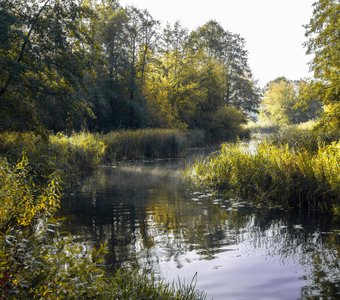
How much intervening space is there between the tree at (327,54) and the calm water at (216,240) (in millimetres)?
14431

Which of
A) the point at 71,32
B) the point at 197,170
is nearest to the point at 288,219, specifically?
the point at 197,170

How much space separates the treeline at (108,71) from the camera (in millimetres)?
16953

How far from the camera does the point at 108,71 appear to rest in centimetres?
4094

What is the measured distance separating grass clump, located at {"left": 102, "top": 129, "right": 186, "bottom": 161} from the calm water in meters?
14.2

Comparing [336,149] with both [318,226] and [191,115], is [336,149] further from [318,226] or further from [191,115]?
[191,115]

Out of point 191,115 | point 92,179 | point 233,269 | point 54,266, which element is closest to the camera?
point 54,266

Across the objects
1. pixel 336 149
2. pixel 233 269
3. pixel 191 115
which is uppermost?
pixel 191 115

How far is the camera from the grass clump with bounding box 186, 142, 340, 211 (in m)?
12.1

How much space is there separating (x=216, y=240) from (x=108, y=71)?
108ft

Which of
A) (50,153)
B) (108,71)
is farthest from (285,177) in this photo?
(108,71)

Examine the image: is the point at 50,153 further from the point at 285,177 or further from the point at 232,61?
the point at 232,61

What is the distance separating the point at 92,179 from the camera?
21.5m

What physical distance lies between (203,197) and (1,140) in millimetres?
8364

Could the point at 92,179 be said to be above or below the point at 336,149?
below
